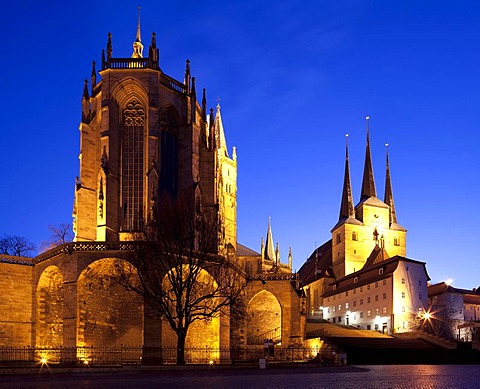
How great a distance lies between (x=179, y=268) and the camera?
123 feet

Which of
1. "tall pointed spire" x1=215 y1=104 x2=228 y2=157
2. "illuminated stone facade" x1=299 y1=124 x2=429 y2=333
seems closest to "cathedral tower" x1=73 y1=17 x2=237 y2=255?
"illuminated stone facade" x1=299 y1=124 x2=429 y2=333

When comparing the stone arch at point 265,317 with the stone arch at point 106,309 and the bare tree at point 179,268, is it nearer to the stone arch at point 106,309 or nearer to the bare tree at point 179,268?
the bare tree at point 179,268

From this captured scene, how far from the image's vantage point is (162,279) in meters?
37.9

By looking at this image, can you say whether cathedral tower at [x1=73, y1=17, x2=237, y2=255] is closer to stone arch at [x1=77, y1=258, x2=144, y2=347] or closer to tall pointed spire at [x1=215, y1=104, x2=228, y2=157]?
stone arch at [x1=77, y1=258, x2=144, y2=347]

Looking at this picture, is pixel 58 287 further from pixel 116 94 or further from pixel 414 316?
pixel 414 316

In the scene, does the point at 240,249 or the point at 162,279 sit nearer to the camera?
the point at 162,279

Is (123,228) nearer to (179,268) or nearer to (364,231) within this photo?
(179,268)

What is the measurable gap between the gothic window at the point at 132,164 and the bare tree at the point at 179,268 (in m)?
6.75

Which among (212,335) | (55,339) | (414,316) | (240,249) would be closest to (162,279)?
(212,335)

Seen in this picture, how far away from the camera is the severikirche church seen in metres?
38.9

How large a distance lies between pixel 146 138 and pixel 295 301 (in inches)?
670

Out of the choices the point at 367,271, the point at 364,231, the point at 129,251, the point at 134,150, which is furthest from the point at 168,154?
the point at 364,231

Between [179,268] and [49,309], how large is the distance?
36.6 ft

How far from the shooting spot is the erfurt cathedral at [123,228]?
3925 cm
